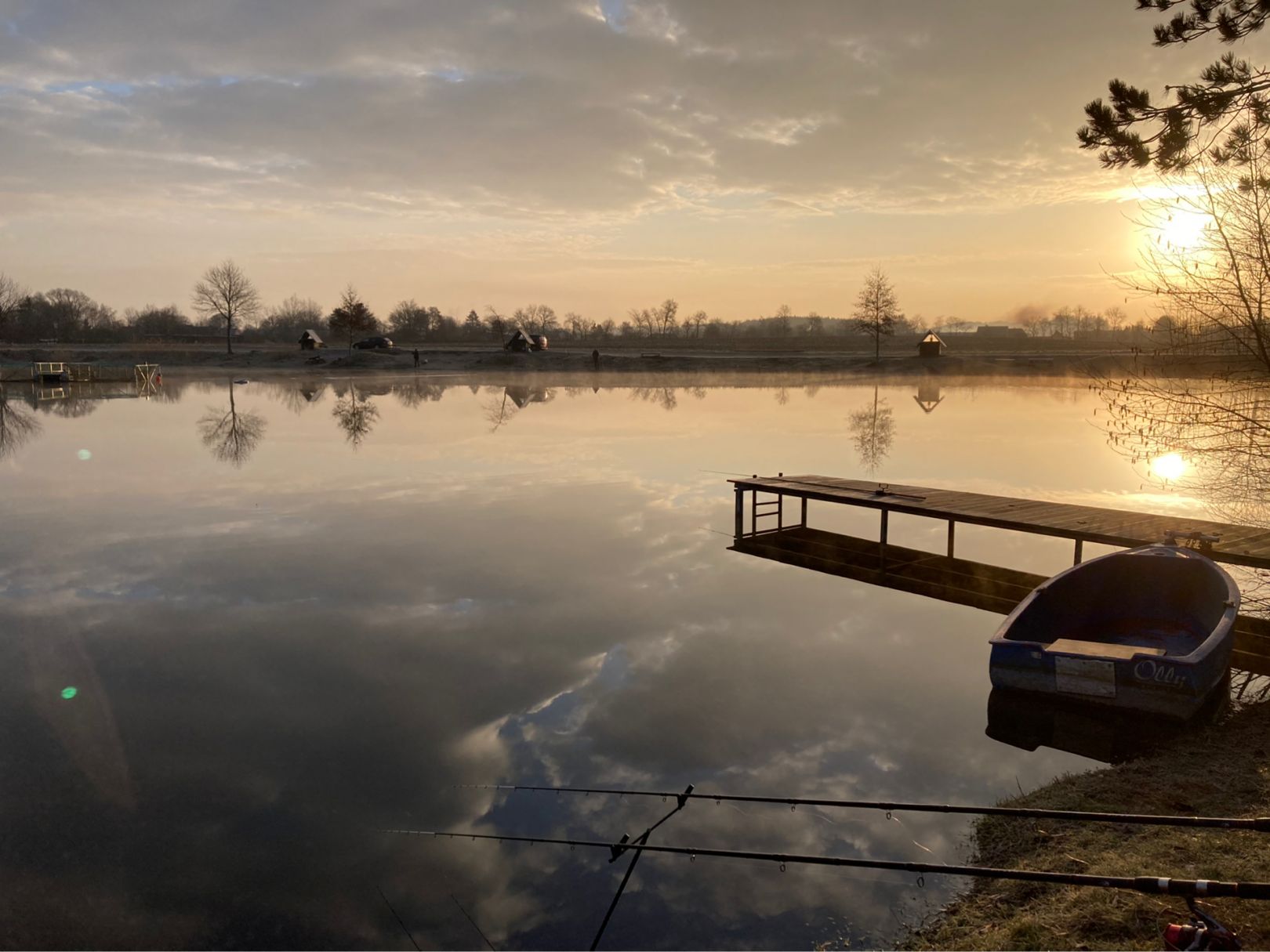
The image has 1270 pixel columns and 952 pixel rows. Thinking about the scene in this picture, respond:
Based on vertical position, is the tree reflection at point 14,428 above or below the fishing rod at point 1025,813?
above

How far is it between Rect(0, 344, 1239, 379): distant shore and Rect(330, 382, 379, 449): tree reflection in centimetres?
2955

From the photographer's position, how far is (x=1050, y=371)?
71.9 m

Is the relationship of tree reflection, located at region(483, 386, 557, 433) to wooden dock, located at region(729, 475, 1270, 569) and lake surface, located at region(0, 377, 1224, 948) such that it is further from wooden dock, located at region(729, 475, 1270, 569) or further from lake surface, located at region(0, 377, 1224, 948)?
wooden dock, located at region(729, 475, 1270, 569)

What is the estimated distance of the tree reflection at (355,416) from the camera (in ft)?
106

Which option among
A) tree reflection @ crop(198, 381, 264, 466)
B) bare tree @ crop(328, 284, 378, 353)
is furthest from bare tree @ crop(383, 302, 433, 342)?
tree reflection @ crop(198, 381, 264, 466)

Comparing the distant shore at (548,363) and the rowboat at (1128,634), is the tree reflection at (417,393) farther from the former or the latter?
the rowboat at (1128,634)

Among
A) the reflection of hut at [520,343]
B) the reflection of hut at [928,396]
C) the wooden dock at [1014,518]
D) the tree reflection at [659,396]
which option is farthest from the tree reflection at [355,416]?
the reflection of hut at [520,343]

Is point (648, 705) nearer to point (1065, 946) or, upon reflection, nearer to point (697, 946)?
point (697, 946)

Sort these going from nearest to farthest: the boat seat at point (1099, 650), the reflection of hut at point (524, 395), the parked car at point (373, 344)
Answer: the boat seat at point (1099, 650), the reflection of hut at point (524, 395), the parked car at point (373, 344)

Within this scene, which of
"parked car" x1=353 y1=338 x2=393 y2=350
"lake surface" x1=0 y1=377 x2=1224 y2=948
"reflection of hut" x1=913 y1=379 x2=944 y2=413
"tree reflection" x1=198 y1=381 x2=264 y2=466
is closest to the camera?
"lake surface" x1=0 y1=377 x2=1224 y2=948

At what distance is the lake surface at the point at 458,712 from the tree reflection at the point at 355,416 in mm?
10543

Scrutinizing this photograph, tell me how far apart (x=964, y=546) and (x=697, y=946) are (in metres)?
13.1

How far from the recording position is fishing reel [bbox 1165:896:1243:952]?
4.43 m

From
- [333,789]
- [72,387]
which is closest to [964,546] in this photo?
[333,789]
